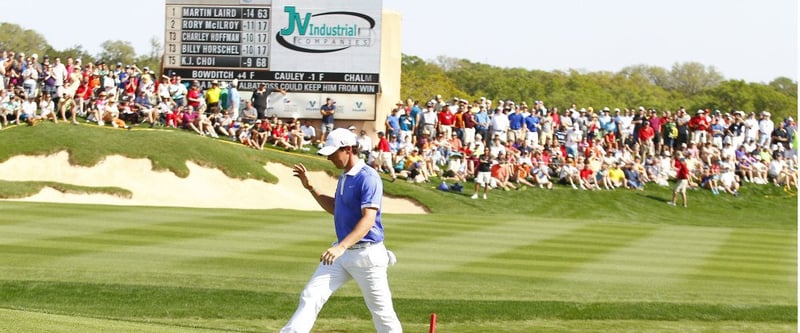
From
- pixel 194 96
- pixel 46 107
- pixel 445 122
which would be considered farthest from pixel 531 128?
pixel 46 107

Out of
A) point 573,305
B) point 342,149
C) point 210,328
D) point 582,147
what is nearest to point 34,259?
point 210,328

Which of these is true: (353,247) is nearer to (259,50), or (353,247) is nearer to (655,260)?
(655,260)

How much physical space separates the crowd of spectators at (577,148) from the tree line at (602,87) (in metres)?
33.9

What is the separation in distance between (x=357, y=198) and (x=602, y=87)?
117 metres

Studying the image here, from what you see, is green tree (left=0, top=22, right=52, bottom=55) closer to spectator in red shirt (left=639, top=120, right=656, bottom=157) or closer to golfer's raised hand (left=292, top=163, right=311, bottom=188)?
spectator in red shirt (left=639, top=120, right=656, bottom=157)

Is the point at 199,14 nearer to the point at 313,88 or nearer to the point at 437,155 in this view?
the point at 313,88

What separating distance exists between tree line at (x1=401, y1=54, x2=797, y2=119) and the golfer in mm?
71732

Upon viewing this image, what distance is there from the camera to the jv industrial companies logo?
44500mm

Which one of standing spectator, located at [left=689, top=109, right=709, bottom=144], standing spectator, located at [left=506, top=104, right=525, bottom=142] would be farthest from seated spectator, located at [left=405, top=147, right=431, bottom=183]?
standing spectator, located at [left=689, top=109, right=709, bottom=144]

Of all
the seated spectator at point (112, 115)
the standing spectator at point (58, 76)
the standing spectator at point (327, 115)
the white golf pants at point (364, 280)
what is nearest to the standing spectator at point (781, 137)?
the standing spectator at point (327, 115)

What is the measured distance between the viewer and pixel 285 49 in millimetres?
44469

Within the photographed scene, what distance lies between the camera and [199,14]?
44594 millimetres

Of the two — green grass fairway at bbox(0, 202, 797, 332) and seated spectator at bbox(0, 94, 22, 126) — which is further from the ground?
seated spectator at bbox(0, 94, 22, 126)

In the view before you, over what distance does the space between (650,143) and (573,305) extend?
94.7 feet
